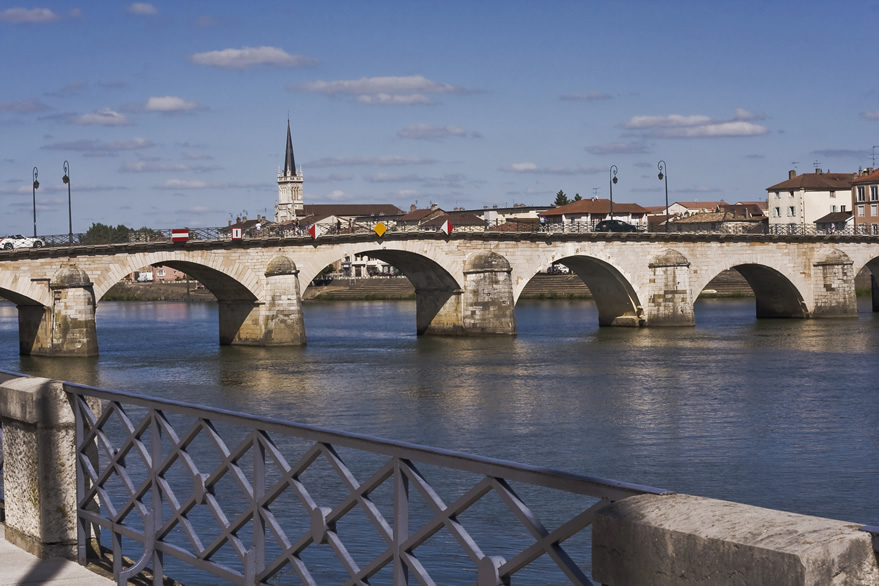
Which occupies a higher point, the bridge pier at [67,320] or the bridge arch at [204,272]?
the bridge arch at [204,272]

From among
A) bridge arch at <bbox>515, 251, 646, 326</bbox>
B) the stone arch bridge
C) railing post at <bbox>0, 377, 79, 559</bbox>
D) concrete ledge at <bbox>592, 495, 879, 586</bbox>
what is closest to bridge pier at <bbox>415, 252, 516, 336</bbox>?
the stone arch bridge

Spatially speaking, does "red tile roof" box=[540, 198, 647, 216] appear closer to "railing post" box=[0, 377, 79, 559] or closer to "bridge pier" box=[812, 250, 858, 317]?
"bridge pier" box=[812, 250, 858, 317]

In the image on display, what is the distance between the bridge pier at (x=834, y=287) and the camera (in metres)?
58.5

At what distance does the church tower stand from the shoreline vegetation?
41.7 meters

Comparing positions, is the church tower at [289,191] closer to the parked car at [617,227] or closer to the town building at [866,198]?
the town building at [866,198]

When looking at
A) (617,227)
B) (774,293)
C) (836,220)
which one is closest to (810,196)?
(836,220)

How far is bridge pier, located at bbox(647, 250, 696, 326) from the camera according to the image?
173 ft

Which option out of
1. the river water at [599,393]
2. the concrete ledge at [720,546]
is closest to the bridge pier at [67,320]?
the river water at [599,393]

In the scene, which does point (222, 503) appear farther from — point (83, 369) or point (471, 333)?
point (471, 333)

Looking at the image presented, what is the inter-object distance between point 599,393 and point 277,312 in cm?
1896

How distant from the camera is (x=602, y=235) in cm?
5159

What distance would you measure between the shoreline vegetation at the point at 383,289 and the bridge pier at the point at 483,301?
99.0 feet

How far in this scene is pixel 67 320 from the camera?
128 feet

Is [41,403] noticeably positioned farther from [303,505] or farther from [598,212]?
[598,212]
